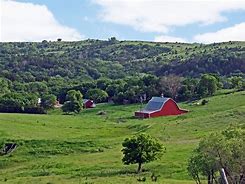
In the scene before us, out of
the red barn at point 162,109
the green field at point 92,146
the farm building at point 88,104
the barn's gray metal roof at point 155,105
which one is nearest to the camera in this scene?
the green field at point 92,146

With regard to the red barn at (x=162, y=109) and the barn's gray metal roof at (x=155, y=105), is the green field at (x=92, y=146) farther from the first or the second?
the barn's gray metal roof at (x=155, y=105)

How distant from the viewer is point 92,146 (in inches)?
2505

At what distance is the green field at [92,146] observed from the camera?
47844 mm

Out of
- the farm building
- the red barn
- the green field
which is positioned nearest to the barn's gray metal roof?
the red barn

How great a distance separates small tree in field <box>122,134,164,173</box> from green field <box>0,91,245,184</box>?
0.96m

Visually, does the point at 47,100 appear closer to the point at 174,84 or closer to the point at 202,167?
the point at 174,84

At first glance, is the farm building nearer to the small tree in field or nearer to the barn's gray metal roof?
the barn's gray metal roof

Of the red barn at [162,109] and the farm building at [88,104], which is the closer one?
the red barn at [162,109]

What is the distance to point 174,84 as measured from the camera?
409ft

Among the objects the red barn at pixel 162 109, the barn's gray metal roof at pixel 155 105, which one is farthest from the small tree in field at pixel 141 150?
the barn's gray metal roof at pixel 155 105

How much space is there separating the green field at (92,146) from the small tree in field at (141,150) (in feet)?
3.13

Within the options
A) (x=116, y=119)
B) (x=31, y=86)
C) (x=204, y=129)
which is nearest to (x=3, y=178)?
(x=204, y=129)

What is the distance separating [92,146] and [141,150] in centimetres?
1485

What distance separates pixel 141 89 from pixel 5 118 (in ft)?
156
